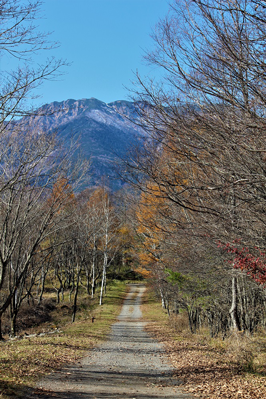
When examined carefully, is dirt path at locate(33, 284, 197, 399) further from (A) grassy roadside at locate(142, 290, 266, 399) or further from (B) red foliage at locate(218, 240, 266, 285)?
(B) red foliage at locate(218, 240, 266, 285)

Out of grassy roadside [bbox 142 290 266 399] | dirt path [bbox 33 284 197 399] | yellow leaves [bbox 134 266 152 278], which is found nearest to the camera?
dirt path [bbox 33 284 197 399]

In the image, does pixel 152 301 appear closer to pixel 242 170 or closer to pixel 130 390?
pixel 130 390

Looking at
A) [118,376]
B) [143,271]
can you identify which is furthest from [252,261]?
[143,271]

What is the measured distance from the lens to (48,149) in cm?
943

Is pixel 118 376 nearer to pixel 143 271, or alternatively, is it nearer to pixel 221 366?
pixel 221 366

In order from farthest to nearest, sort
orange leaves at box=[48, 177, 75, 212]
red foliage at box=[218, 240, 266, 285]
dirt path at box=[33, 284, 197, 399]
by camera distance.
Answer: orange leaves at box=[48, 177, 75, 212] → dirt path at box=[33, 284, 197, 399] → red foliage at box=[218, 240, 266, 285]

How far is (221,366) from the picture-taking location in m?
8.63

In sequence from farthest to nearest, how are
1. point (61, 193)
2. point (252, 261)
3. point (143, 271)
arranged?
point (143, 271) → point (61, 193) → point (252, 261)

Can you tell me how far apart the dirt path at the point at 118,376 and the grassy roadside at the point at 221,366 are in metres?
0.41

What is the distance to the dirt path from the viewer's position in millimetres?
6367

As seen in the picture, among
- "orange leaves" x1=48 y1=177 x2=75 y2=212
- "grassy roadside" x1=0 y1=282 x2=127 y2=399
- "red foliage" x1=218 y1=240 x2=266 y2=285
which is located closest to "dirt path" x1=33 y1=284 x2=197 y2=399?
"grassy roadside" x1=0 y1=282 x2=127 y2=399

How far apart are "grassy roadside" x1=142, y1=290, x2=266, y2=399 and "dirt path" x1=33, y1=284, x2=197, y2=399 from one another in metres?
0.41

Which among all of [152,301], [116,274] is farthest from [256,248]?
[116,274]

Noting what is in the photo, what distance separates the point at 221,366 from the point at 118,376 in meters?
2.77
